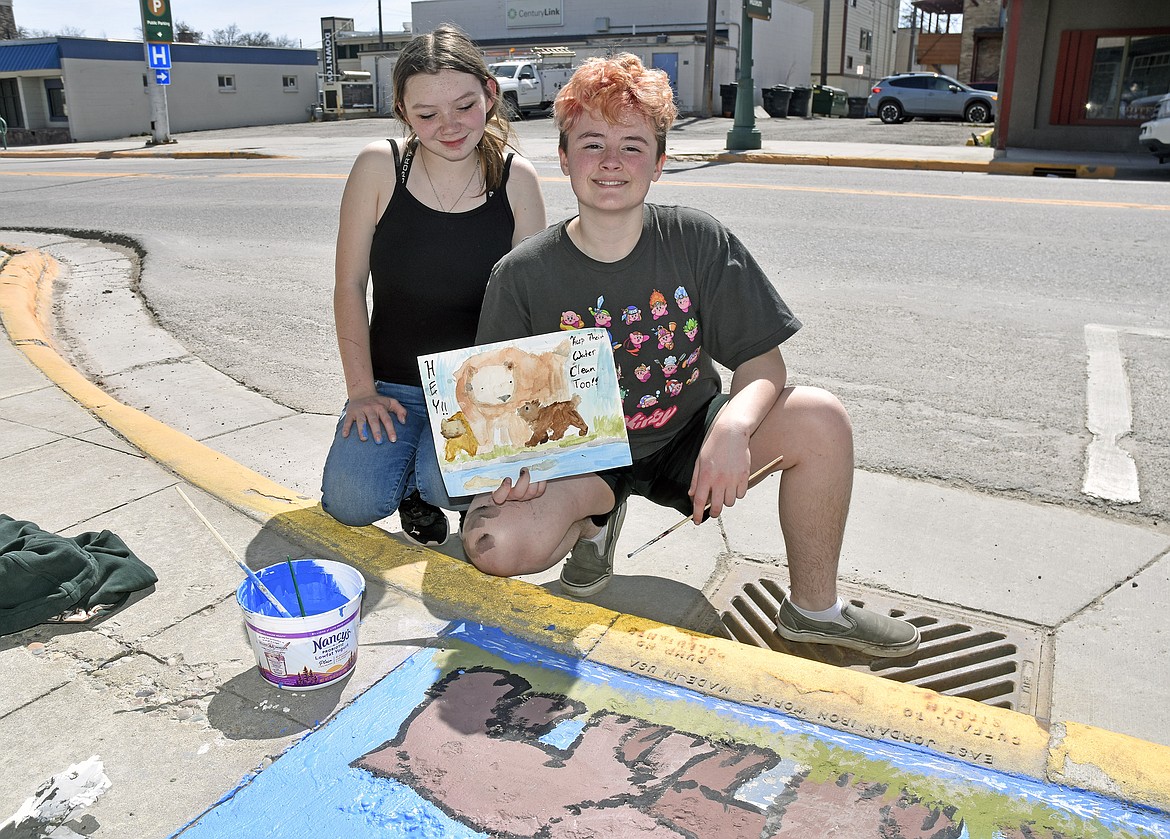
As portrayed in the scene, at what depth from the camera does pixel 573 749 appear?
204cm

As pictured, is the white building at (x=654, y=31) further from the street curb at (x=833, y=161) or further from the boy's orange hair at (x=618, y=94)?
the boy's orange hair at (x=618, y=94)

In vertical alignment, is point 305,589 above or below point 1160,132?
below

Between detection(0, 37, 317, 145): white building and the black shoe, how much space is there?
117 feet

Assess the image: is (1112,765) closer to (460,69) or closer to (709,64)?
(460,69)

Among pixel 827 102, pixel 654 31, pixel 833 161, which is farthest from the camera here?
pixel 654 31

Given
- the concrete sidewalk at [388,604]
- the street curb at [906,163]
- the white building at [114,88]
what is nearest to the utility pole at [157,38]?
the street curb at [906,163]

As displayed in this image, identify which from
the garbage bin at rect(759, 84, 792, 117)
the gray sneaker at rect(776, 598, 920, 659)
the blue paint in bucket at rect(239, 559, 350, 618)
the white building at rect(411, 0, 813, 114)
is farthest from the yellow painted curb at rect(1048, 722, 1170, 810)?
the white building at rect(411, 0, 813, 114)

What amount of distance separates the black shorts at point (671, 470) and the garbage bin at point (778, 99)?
3257cm

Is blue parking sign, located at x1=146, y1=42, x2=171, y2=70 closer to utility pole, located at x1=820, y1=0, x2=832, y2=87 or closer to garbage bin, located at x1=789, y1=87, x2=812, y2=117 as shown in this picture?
garbage bin, located at x1=789, y1=87, x2=812, y2=117

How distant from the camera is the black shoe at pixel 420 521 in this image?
3262mm

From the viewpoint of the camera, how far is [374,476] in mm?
3045

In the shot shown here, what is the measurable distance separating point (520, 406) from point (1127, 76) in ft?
66.2

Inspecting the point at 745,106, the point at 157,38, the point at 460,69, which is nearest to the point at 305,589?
the point at 460,69

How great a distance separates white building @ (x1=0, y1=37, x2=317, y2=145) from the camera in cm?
3422
